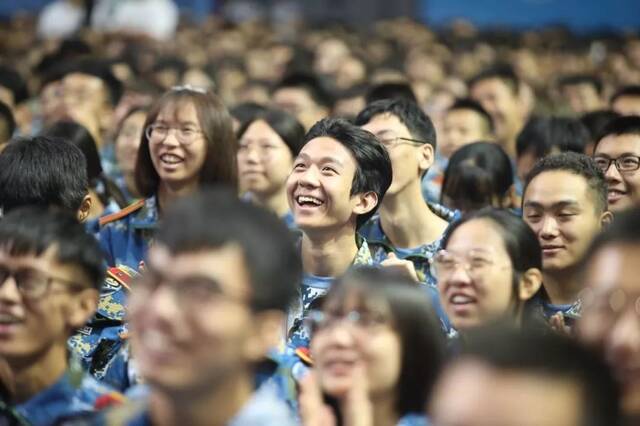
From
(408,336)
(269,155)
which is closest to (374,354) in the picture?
(408,336)

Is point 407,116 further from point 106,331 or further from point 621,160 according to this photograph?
point 106,331

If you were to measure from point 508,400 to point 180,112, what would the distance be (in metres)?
3.18

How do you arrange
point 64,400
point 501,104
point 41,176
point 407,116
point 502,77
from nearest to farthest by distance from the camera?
1. point 64,400
2. point 41,176
3. point 407,116
4. point 501,104
5. point 502,77

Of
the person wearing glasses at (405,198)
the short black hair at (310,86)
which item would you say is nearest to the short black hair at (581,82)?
the short black hair at (310,86)

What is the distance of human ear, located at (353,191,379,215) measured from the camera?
186 inches

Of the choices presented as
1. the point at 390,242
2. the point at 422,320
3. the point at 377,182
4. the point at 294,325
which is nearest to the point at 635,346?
the point at 422,320

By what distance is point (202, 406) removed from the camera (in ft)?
8.82

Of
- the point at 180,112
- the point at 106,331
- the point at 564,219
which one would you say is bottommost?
the point at 106,331

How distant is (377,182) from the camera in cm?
477

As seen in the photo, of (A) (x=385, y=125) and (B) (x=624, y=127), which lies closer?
(B) (x=624, y=127)

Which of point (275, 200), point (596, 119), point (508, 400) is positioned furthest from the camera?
point (596, 119)

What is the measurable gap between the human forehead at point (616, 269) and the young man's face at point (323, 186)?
1.82m

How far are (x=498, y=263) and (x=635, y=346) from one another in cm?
104

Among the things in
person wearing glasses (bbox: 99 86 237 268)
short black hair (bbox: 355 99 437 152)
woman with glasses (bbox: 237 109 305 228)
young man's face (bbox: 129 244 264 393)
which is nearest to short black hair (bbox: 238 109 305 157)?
woman with glasses (bbox: 237 109 305 228)
